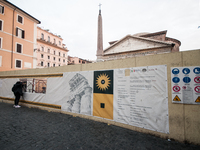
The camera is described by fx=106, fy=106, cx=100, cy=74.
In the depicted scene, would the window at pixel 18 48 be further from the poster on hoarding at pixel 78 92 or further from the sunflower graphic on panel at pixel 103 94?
the sunflower graphic on panel at pixel 103 94

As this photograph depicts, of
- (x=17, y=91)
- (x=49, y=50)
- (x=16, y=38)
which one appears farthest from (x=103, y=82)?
(x=49, y=50)

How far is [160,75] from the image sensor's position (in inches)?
143

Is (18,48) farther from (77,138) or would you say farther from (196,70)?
(196,70)

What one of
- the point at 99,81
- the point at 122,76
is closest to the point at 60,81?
the point at 99,81

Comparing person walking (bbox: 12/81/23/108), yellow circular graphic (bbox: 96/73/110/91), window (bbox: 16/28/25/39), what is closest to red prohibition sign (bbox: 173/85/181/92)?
yellow circular graphic (bbox: 96/73/110/91)

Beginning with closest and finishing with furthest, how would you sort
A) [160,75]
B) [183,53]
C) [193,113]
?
[193,113], [183,53], [160,75]

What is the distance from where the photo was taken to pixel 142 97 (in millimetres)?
3840

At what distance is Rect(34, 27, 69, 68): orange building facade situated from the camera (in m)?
36.9

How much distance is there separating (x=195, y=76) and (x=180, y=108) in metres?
1.05

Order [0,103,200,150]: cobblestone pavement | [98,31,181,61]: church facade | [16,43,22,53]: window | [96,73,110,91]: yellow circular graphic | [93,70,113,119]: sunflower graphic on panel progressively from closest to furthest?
[0,103,200,150]: cobblestone pavement → [93,70,113,119]: sunflower graphic on panel → [96,73,110,91]: yellow circular graphic → [98,31,181,61]: church facade → [16,43,22,53]: window

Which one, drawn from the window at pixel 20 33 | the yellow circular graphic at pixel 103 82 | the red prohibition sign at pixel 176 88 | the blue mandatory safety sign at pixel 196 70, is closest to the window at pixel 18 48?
the window at pixel 20 33

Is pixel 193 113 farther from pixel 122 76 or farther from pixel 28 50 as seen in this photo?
pixel 28 50

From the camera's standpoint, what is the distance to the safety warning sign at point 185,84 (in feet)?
10.2

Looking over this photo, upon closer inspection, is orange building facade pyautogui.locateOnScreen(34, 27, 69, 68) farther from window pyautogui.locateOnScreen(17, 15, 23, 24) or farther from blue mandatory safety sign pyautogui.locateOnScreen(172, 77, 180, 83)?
blue mandatory safety sign pyautogui.locateOnScreen(172, 77, 180, 83)
